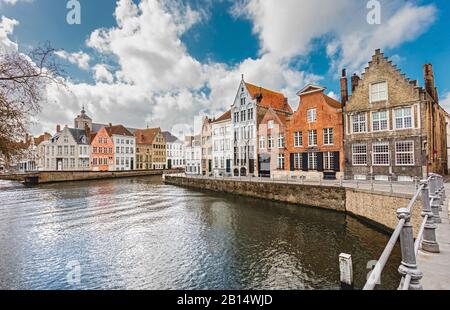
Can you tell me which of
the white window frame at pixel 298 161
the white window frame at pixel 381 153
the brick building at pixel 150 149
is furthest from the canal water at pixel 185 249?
the brick building at pixel 150 149

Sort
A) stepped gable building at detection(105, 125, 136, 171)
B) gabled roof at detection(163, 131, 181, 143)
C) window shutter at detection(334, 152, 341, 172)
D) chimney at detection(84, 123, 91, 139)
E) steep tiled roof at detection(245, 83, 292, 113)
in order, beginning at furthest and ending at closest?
1. gabled roof at detection(163, 131, 181, 143)
2. stepped gable building at detection(105, 125, 136, 171)
3. chimney at detection(84, 123, 91, 139)
4. steep tiled roof at detection(245, 83, 292, 113)
5. window shutter at detection(334, 152, 341, 172)

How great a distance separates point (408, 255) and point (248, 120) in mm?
34789

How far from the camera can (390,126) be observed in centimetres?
2220

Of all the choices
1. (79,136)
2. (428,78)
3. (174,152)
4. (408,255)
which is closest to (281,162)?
(428,78)

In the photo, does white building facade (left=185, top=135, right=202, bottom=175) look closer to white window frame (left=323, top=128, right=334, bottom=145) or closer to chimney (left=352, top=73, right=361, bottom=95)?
white window frame (left=323, top=128, right=334, bottom=145)

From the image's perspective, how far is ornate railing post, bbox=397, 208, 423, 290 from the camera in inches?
122

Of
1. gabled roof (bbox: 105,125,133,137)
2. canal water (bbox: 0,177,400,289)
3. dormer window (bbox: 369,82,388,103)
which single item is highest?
gabled roof (bbox: 105,125,133,137)

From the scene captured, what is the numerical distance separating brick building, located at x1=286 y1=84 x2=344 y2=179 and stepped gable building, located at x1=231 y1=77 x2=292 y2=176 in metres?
7.03

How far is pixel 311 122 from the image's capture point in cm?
2798

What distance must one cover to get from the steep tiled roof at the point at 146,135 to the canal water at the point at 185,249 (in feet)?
189

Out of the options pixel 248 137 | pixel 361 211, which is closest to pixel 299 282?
pixel 361 211

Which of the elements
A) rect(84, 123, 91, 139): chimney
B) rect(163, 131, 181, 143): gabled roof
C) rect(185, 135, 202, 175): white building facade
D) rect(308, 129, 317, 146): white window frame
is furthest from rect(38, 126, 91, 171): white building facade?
rect(308, 129, 317, 146): white window frame

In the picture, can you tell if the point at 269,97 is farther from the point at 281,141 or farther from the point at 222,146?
the point at 222,146
